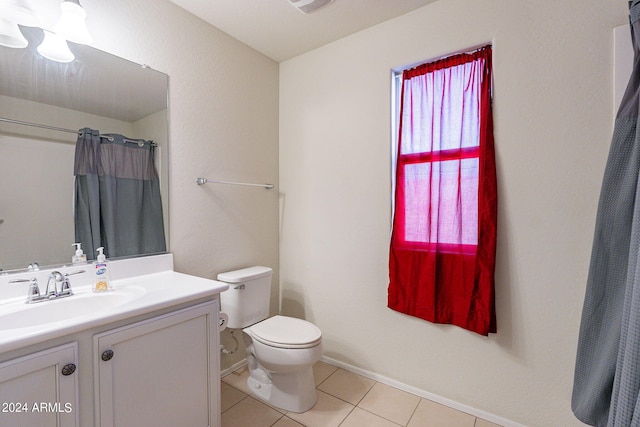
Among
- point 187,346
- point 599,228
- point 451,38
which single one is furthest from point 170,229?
point 599,228

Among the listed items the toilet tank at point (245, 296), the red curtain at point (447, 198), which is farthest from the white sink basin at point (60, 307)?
the red curtain at point (447, 198)

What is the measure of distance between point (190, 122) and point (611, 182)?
216 centimetres

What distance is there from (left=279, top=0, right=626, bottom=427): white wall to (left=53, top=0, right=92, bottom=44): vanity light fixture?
4.53 ft

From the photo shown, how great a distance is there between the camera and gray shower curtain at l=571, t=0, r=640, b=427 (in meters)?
1.16

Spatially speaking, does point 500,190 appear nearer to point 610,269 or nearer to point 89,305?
point 610,269

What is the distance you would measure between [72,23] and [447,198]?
205cm

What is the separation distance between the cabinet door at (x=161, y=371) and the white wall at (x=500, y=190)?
1080 millimetres

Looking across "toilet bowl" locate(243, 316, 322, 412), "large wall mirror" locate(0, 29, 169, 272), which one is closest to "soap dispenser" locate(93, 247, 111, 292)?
"large wall mirror" locate(0, 29, 169, 272)

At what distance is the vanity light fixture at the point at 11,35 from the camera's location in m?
1.17

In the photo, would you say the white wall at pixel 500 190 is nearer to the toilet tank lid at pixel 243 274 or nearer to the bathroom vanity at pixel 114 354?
the toilet tank lid at pixel 243 274

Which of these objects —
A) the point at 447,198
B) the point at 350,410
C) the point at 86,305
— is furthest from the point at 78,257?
the point at 447,198

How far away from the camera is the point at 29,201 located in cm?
127

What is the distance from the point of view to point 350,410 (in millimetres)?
1720

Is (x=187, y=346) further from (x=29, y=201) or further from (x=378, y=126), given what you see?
(x=378, y=126)
